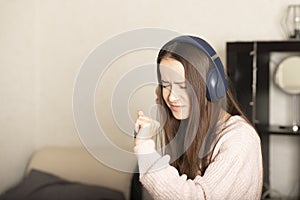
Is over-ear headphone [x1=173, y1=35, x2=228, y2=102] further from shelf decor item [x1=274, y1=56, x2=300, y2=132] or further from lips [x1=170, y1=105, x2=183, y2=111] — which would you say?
shelf decor item [x1=274, y1=56, x2=300, y2=132]

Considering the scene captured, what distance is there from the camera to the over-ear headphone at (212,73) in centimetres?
87

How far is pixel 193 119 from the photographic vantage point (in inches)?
36.7

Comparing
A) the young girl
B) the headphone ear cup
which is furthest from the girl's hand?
the headphone ear cup

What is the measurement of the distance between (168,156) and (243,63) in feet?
2.95

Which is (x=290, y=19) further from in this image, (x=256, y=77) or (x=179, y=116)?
(x=179, y=116)

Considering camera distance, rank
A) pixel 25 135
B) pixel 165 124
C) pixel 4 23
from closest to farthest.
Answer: pixel 165 124, pixel 4 23, pixel 25 135

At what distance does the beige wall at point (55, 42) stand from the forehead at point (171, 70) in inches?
42.4

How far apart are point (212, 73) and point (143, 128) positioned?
6.1 inches

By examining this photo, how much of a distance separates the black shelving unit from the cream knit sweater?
0.79 m

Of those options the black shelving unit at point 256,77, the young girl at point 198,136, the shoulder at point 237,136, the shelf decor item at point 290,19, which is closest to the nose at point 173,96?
the young girl at point 198,136

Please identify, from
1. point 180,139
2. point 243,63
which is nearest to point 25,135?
point 243,63

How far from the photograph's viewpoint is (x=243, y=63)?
5.78 ft

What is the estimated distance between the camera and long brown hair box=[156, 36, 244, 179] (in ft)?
2.88

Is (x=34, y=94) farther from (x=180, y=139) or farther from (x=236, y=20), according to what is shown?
(x=180, y=139)
